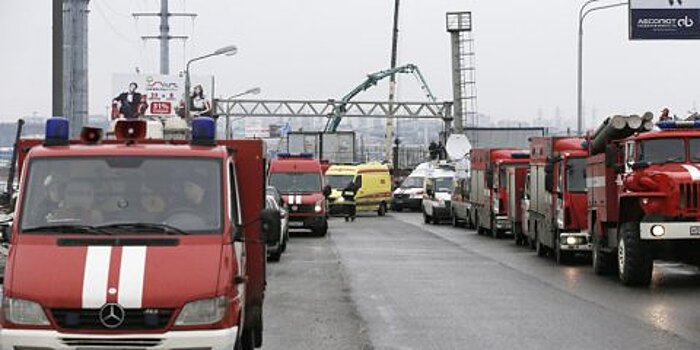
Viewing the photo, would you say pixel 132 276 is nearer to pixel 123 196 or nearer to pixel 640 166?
pixel 123 196

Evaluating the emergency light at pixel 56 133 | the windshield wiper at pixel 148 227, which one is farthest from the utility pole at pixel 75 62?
the windshield wiper at pixel 148 227

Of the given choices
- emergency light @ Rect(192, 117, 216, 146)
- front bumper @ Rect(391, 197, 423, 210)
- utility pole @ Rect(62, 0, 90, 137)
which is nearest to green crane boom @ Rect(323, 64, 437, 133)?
front bumper @ Rect(391, 197, 423, 210)

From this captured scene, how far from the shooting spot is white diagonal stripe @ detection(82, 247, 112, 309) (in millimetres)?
8734

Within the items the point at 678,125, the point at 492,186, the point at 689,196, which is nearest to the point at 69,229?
the point at 689,196

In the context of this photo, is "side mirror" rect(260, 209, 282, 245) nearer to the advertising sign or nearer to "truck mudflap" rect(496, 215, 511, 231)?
the advertising sign

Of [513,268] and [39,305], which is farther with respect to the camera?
[513,268]

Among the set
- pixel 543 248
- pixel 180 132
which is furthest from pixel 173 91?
pixel 180 132

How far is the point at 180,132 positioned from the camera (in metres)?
15.4

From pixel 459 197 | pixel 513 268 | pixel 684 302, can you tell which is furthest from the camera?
pixel 459 197

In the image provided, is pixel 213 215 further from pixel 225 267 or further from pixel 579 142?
pixel 579 142

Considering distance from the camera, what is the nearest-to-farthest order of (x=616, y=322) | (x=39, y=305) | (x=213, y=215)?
(x=39, y=305)
(x=213, y=215)
(x=616, y=322)

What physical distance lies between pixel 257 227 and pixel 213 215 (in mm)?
1351

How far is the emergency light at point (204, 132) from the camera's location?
1027 centimetres

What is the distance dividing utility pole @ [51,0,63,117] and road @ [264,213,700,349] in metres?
5.70
